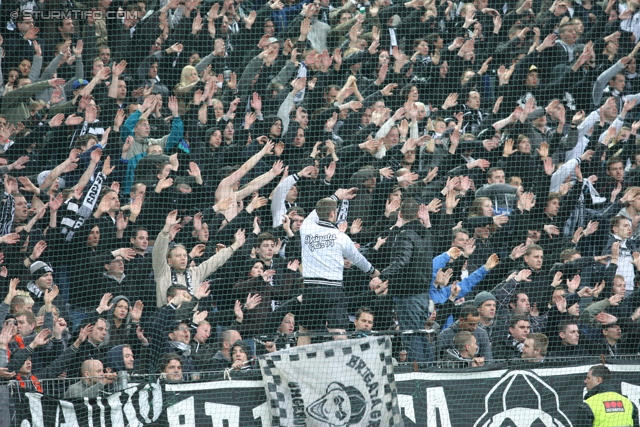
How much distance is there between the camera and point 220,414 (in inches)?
316

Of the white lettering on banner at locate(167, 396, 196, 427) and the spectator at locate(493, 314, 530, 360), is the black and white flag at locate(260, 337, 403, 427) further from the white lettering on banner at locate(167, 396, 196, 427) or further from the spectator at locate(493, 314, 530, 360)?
the spectator at locate(493, 314, 530, 360)

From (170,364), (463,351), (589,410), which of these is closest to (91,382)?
(170,364)

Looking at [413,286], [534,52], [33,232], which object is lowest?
[413,286]

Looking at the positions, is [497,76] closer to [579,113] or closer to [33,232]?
[579,113]

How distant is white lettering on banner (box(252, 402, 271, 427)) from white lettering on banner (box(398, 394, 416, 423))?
1043 mm

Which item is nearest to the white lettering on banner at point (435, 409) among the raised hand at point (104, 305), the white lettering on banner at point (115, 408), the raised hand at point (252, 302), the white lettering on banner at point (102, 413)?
the raised hand at point (252, 302)

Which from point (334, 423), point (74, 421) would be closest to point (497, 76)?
point (334, 423)

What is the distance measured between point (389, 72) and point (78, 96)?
11.6 feet

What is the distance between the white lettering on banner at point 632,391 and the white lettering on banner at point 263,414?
291cm

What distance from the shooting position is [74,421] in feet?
25.5

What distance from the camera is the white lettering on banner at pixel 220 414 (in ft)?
26.3

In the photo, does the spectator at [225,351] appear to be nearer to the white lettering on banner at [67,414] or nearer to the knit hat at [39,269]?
the white lettering on banner at [67,414]

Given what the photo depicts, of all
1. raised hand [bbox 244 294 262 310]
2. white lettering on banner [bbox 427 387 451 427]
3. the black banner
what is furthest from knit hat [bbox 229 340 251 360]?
white lettering on banner [bbox 427 387 451 427]

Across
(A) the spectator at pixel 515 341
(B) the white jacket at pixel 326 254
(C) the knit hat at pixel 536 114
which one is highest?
(C) the knit hat at pixel 536 114
